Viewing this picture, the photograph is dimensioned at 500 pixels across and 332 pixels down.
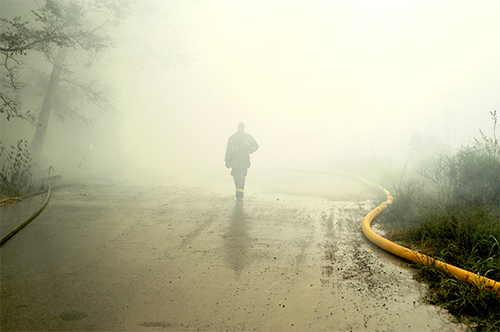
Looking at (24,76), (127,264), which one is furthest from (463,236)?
(24,76)

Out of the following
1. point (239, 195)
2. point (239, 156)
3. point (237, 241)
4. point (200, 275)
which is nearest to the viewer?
point (200, 275)

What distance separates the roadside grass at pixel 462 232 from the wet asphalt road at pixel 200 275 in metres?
0.26

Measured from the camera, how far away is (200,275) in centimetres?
384

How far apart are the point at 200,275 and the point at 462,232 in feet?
12.0

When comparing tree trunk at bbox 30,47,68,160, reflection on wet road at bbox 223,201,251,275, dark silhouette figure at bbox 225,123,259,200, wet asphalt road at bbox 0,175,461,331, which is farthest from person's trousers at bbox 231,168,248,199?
tree trunk at bbox 30,47,68,160

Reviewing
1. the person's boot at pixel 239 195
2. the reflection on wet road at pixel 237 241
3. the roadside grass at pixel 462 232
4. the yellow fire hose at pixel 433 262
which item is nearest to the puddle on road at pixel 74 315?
the reflection on wet road at pixel 237 241

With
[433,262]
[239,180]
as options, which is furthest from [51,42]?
[433,262]

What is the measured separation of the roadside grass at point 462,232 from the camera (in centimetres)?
306

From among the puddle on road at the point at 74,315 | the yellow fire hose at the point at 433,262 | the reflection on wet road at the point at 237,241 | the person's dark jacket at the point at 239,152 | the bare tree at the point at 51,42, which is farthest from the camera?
the person's dark jacket at the point at 239,152

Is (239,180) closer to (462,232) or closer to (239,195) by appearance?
(239,195)

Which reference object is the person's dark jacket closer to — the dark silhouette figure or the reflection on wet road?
the dark silhouette figure

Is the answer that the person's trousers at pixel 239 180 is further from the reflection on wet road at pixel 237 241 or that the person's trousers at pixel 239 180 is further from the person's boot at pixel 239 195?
the reflection on wet road at pixel 237 241

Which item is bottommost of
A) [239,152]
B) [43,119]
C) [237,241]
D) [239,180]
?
[237,241]

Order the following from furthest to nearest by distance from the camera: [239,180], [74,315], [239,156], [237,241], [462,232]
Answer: [239,156], [239,180], [237,241], [462,232], [74,315]
